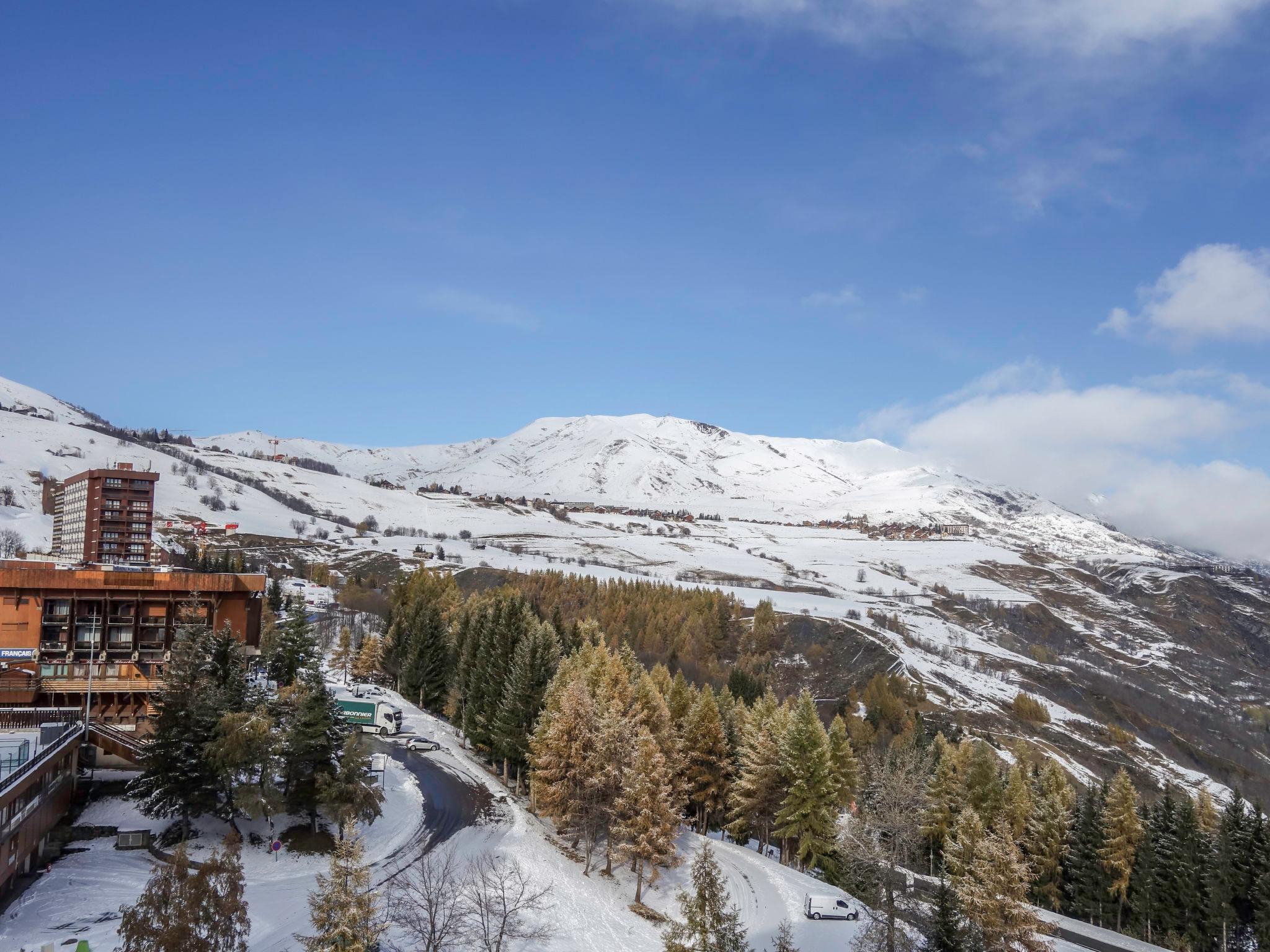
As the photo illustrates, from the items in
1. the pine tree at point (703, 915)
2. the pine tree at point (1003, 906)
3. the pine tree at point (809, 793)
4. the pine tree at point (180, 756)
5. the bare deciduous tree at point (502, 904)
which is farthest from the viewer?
the pine tree at point (809, 793)

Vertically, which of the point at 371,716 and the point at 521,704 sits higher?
the point at 521,704

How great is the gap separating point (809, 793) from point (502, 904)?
2397cm

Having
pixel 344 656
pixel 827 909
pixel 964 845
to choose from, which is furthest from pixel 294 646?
pixel 344 656

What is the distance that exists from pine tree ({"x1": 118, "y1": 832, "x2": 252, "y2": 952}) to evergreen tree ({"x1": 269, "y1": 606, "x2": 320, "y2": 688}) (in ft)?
93.9

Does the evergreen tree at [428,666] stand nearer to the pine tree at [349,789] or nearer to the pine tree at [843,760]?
the pine tree at [349,789]

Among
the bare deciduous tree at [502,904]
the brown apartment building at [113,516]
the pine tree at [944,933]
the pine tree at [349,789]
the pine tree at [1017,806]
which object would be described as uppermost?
the brown apartment building at [113,516]

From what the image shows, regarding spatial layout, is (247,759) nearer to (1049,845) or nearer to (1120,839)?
(1049,845)

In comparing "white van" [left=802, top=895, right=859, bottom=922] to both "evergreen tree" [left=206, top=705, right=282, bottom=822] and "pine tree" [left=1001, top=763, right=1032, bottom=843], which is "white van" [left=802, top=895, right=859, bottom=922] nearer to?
"pine tree" [left=1001, top=763, right=1032, bottom=843]

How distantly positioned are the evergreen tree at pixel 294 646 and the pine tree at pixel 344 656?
39.7 m

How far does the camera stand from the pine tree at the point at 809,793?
5072 cm

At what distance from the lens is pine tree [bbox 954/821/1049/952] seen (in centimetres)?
3338

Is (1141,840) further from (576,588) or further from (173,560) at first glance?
(173,560)

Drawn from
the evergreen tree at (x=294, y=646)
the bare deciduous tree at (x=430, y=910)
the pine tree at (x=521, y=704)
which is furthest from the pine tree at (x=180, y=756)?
the pine tree at (x=521, y=704)

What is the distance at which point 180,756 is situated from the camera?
1385 inches
